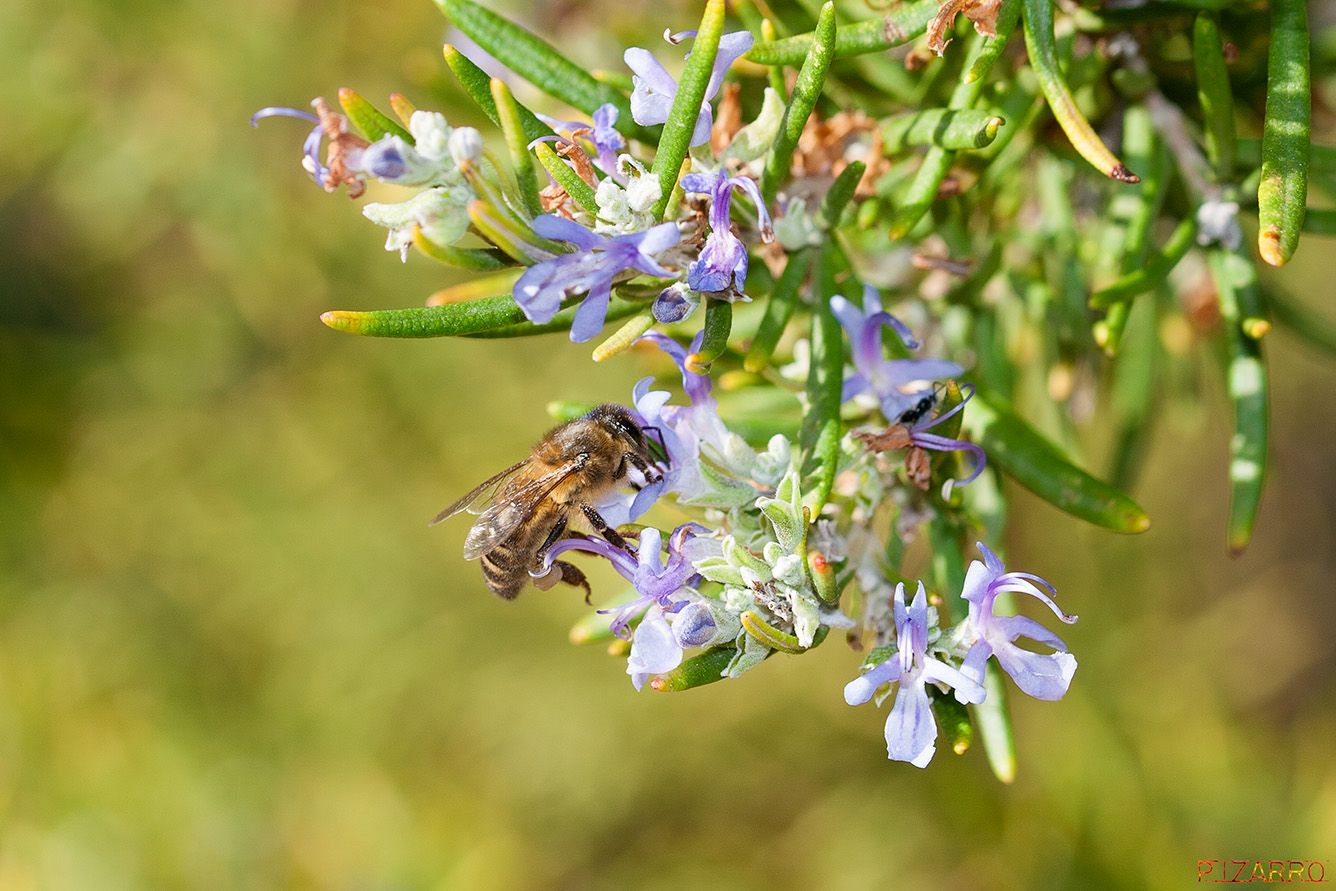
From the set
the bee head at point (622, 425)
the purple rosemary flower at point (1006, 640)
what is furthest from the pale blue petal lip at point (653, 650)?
the bee head at point (622, 425)

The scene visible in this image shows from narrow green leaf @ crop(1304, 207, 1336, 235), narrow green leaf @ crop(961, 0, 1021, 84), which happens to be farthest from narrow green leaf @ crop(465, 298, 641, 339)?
narrow green leaf @ crop(1304, 207, 1336, 235)

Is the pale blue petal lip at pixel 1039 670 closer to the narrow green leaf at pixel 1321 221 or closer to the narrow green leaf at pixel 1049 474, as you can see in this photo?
the narrow green leaf at pixel 1049 474

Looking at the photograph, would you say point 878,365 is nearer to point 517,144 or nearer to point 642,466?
point 642,466

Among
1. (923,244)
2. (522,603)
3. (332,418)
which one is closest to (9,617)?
(332,418)

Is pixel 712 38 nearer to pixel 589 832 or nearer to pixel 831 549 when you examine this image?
pixel 831 549

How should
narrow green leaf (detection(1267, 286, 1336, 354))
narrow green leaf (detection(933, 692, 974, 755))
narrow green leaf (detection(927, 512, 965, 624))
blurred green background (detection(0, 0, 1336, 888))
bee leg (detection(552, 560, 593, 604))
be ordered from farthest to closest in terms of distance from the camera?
blurred green background (detection(0, 0, 1336, 888)), narrow green leaf (detection(1267, 286, 1336, 354)), bee leg (detection(552, 560, 593, 604)), narrow green leaf (detection(927, 512, 965, 624)), narrow green leaf (detection(933, 692, 974, 755))

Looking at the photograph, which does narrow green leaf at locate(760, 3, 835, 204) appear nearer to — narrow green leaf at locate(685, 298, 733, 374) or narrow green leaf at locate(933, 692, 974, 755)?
narrow green leaf at locate(685, 298, 733, 374)

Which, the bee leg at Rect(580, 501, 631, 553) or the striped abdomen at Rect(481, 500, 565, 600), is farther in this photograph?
the striped abdomen at Rect(481, 500, 565, 600)

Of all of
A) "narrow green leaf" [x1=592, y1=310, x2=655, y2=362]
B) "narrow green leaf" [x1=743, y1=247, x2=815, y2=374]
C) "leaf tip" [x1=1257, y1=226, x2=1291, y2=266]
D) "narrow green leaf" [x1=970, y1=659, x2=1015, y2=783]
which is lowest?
"narrow green leaf" [x1=970, y1=659, x2=1015, y2=783]
